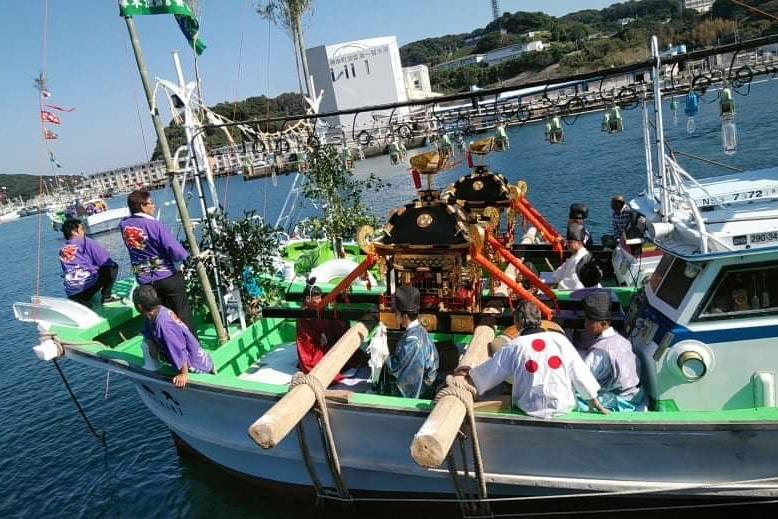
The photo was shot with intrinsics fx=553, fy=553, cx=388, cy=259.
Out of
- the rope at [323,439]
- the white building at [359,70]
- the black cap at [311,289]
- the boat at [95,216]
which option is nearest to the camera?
the rope at [323,439]

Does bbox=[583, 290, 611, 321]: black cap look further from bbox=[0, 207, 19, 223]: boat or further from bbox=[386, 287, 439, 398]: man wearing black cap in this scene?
bbox=[0, 207, 19, 223]: boat

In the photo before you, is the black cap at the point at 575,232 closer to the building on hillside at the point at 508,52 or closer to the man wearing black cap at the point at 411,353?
the man wearing black cap at the point at 411,353

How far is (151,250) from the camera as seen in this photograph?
6324 mm

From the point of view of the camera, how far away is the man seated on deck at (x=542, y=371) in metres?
4.19

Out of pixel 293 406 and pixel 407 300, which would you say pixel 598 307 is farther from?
pixel 293 406

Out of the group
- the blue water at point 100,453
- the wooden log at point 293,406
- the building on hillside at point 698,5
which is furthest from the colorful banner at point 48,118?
the building on hillside at point 698,5

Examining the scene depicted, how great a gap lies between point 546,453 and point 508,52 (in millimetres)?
129083

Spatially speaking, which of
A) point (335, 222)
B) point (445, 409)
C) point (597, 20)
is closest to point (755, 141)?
point (335, 222)

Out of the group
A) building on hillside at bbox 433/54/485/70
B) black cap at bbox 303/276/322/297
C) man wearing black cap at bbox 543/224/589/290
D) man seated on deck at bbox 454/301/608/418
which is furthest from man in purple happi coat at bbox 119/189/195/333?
building on hillside at bbox 433/54/485/70

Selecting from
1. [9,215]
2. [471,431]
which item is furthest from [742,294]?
[9,215]

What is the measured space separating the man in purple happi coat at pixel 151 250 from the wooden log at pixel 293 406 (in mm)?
2284

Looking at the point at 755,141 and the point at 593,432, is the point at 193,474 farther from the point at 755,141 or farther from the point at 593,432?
the point at 755,141

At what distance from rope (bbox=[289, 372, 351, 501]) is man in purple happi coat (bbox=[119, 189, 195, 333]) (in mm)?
2295

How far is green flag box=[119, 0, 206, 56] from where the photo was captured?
579cm
